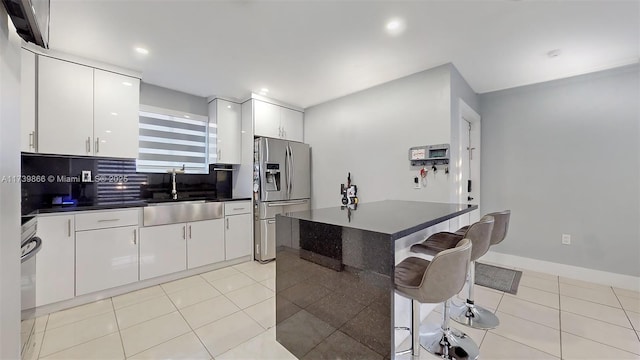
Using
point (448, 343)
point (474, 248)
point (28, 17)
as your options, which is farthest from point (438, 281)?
point (28, 17)

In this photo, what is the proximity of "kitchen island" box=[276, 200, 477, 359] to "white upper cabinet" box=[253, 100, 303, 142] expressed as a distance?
2421mm

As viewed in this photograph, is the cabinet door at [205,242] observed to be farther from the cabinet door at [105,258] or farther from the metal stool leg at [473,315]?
the metal stool leg at [473,315]

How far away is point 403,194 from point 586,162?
7.28 feet

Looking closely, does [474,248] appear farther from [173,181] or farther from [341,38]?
[173,181]

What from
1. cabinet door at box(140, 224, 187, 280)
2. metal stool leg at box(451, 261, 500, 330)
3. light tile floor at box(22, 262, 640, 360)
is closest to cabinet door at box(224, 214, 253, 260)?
cabinet door at box(140, 224, 187, 280)

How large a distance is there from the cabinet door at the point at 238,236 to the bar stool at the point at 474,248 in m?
2.58

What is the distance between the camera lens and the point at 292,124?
13.8 feet

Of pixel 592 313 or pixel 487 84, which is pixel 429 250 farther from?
pixel 487 84

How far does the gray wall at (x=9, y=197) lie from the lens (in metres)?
0.87

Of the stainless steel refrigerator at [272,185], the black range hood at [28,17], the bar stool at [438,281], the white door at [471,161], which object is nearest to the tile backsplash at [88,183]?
the stainless steel refrigerator at [272,185]

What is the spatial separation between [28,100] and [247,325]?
2.88 meters

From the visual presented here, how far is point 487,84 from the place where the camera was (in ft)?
10.9

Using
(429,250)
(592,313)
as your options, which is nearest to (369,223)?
(429,250)

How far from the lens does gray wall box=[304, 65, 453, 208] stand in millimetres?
2791
